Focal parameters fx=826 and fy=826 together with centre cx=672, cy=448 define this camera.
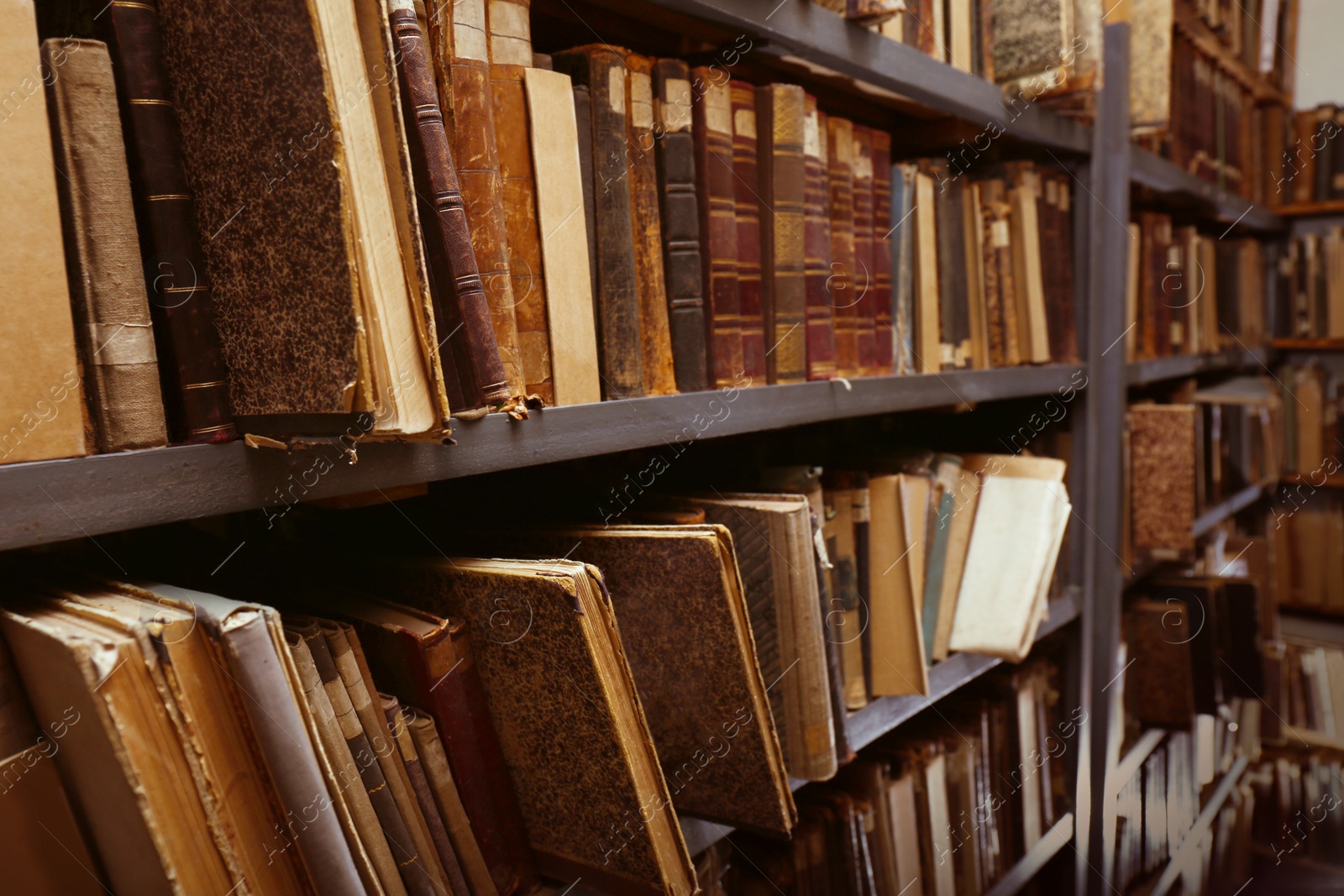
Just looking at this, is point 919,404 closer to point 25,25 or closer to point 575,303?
point 575,303

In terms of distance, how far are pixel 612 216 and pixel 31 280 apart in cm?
41

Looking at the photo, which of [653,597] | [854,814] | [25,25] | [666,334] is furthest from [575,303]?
[854,814]

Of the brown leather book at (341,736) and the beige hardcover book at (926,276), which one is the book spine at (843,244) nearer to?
the beige hardcover book at (926,276)

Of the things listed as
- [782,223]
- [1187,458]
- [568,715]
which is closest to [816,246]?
[782,223]

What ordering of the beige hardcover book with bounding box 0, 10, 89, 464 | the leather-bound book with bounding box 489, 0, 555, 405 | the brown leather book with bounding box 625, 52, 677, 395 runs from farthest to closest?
the brown leather book with bounding box 625, 52, 677, 395 < the leather-bound book with bounding box 489, 0, 555, 405 < the beige hardcover book with bounding box 0, 10, 89, 464

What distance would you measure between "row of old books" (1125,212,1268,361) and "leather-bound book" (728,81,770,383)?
92 centimetres

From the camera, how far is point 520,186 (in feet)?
2.06

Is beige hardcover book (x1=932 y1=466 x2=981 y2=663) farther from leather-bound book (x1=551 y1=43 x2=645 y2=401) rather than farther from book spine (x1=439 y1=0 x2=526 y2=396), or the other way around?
book spine (x1=439 y1=0 x2=526 y2=396)

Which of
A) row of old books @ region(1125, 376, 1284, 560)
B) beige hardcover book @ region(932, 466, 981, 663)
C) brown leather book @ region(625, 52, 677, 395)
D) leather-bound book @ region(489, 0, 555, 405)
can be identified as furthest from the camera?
row of old books @ region(1125, 376, 1284, 560)

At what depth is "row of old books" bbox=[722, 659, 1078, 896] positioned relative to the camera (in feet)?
3.40

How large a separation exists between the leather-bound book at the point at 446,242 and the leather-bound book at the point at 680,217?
0.24 metres

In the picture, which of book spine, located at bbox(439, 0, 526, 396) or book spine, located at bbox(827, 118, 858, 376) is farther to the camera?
book spine, located at bbox(827, 118, 858, 376)

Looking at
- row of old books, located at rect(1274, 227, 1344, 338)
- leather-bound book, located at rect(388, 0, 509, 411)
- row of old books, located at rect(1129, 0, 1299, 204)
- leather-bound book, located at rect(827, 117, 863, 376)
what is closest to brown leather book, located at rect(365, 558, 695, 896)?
leather-bound book, located at rect(388, 0, 509, 411)

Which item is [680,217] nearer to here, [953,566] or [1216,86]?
[953,566]
